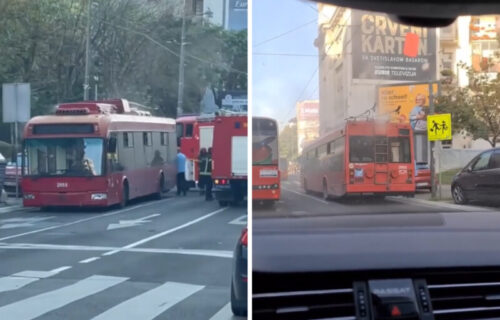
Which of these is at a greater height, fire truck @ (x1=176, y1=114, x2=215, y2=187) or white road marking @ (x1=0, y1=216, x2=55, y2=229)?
fire truck @ (x1=176, y1=114, x2=215, y2=187)

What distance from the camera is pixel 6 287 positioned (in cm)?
193

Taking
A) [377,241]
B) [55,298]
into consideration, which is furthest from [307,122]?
[55,298]

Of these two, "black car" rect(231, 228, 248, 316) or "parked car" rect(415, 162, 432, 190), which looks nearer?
"black car" rect(231, 228, 248, 316)

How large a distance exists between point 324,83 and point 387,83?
7.5 inches

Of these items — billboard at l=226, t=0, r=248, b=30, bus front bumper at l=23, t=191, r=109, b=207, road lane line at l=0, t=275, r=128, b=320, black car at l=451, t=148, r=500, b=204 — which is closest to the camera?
road lane line at l=0, t=275, r=128, b=320

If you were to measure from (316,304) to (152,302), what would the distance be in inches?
21.3

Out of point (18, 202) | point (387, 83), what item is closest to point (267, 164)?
point (387, 83)

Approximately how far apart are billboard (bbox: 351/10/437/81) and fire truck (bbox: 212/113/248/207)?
1.31 feet

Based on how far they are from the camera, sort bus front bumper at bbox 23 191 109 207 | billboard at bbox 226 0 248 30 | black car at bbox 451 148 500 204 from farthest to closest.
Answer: black car at bbox 451 148 500 204 → bus front bumper at bbox 23 191 109 207 → billboard at bbox 226 0 248 30

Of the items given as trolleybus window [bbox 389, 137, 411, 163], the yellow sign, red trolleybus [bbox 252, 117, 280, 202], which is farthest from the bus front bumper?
the yellow sign

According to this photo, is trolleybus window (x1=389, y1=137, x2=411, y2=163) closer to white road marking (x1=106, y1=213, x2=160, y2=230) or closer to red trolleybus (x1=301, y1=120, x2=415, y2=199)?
red trolleybus (x1=301, y1=120, x2=415, y2=199)

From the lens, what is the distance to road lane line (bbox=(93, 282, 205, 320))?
191 cm

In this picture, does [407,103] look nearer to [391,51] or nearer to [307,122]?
[391,51]

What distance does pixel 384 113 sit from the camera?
7.03ft
